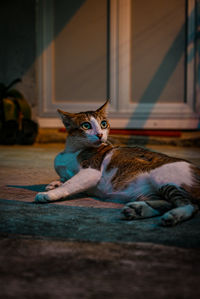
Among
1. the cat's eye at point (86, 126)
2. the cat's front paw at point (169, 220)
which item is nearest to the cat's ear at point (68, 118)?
the cat's eye at point (86, 126)

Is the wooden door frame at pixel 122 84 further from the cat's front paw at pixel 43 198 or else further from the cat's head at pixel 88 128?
the cat's front paw at pixel 43 198

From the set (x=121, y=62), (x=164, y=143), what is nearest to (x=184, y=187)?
(x=164, y=143)

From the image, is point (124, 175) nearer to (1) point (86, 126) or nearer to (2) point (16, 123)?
(1) point (86, 126)

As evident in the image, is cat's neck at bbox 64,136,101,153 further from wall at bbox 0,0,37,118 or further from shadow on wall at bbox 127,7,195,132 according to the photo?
wall at bbox 0,0,37,118

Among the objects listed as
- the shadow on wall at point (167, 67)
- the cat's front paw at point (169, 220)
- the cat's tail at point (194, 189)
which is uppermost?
the shadow on wall at point (167, 67)

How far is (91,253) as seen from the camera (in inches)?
50.7

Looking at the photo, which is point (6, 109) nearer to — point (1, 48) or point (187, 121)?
point (1, 48)

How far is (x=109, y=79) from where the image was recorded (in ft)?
16.8

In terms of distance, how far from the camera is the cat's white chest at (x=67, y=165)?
2.14 meters

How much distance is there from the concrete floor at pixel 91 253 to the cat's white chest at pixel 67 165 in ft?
0.63

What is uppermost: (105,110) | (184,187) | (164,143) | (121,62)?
(121,62)

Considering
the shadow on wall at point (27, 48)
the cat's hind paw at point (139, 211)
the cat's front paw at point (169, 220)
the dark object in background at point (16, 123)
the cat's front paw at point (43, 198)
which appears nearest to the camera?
the cat's front paw at point (169, 220)

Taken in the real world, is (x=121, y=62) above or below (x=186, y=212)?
above

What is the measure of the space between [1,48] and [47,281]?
483 centimetres
